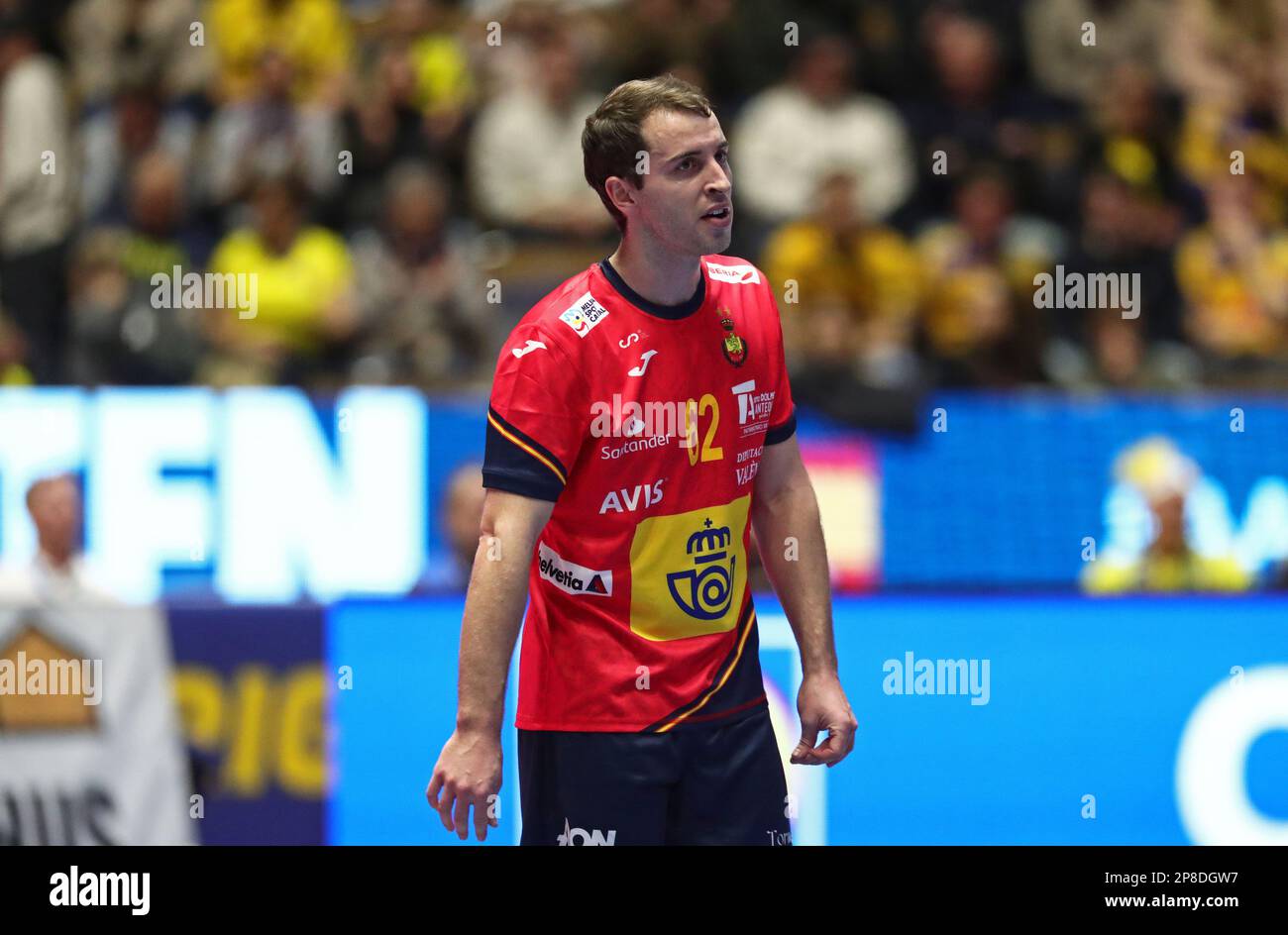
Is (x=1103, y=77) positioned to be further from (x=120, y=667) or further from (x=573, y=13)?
(x=120, y=667)

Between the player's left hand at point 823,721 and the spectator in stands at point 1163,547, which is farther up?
the spectator in stands at point 1163,547

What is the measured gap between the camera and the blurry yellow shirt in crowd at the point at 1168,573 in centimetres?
845

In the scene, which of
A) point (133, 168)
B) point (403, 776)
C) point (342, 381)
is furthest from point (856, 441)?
point (133, 168)

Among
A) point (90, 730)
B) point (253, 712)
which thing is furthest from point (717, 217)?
point (90, 730)

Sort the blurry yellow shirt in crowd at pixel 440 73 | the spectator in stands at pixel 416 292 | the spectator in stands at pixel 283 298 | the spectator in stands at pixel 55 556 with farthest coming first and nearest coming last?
the blurry yellow shirt in crowd at pixel 440 73 < the spectator in stands at pixel 416 292 < the spectator in stands at pixel 283 298 < the spectator in stands at pixel 55 556

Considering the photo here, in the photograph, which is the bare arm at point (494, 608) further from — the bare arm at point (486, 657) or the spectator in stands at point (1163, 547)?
the spectator in stands at point (1163, 547)

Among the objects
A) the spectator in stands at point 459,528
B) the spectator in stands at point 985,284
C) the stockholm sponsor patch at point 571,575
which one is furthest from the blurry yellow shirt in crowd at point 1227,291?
the stockholm sponsor patch at point 571,575

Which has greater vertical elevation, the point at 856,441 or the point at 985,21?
the point at 985,21

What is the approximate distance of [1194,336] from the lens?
34.4ft

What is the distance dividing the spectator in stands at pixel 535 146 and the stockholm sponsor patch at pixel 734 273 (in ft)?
20.2

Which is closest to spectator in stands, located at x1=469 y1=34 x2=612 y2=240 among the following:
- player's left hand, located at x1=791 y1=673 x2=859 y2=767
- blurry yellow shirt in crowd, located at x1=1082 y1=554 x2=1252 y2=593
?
blurry yellow shirt in crowd, located at x1=1082 y1=554 x2=1252 y2=593
